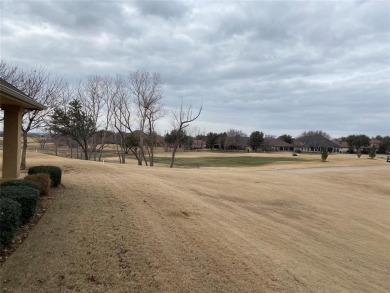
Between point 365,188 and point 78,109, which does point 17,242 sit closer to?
point 365,188

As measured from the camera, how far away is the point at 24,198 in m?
6.59

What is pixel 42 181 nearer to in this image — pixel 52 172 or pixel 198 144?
pixel 52 172

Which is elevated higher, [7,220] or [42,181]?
[42,181]

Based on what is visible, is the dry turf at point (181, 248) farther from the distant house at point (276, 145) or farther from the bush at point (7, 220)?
the distant house at point (276, 145)

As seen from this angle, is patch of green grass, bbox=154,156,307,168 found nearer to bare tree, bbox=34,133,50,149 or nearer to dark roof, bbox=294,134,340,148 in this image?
bare tree, bbox=34,133,50,149

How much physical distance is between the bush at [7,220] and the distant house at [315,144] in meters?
111

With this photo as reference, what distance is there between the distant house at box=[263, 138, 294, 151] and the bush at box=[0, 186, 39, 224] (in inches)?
4103

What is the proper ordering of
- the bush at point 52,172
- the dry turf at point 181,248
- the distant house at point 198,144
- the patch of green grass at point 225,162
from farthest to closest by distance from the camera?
the distant house at point 198,144 → the patch of green grass at point 225,162 → the bush at point 52,172 → the dry turf at point 181,248

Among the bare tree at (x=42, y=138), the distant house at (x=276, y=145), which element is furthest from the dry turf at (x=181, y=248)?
the distant house at (x=276, y=145)

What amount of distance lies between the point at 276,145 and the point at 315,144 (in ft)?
39.0

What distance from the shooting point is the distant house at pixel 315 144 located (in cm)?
11119

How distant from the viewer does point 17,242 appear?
5.99 meters

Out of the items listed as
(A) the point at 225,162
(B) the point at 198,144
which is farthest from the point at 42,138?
(B) the point at 198,144

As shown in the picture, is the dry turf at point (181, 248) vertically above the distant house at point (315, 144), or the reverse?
the distant house at point (315, 144)
